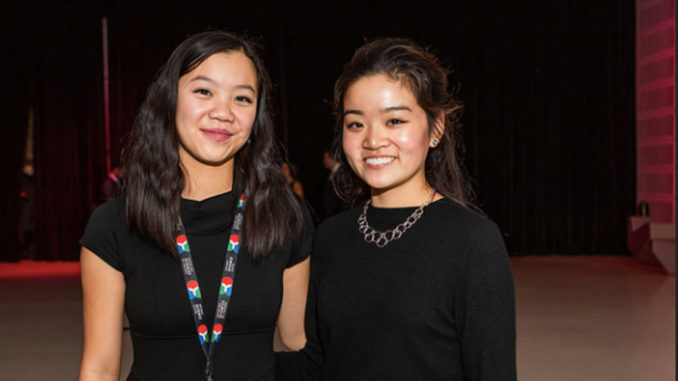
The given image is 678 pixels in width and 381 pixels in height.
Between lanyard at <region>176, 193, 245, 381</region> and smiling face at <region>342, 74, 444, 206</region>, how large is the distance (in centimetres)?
37

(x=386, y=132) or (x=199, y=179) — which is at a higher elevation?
(x=386, y=132)

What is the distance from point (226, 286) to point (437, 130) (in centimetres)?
62

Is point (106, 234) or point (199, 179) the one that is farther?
point (199, 179)

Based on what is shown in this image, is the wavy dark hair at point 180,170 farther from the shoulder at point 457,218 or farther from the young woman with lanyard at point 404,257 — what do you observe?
the shoulder at point 457,218

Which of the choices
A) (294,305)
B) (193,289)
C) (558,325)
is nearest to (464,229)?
(294,305)

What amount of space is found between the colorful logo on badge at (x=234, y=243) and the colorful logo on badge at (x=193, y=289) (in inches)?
4.7

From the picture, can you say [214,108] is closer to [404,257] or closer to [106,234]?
[106,234]

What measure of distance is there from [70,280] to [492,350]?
26.5 ft

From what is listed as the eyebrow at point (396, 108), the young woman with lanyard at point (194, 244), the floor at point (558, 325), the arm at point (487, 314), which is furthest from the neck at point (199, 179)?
the floor at point (558, 325)

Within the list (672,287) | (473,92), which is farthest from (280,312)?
(473,92)

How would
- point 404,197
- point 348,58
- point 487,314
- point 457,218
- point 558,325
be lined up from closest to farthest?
point 487,314 < point 457,218 < point 404,197 < point 558,325 < point 348,58

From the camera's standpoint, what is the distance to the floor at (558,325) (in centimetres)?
411

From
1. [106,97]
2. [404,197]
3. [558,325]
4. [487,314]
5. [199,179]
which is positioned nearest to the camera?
[487,314]

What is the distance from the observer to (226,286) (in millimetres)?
1488
